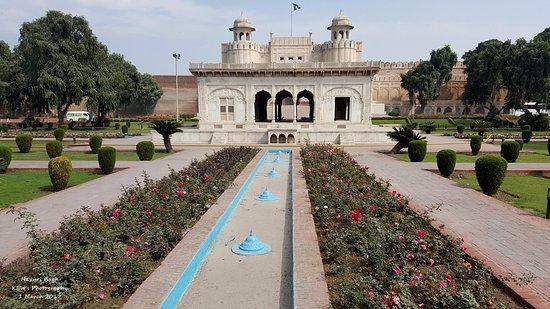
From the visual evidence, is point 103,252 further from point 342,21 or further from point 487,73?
point 487,73

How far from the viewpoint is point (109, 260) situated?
4617 mm

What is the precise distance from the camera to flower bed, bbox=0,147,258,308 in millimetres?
3916

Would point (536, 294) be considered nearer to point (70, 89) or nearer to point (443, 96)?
point (70, 89)

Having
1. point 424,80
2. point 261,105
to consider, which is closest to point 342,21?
point 261,105

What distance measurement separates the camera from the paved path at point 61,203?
6.00 m

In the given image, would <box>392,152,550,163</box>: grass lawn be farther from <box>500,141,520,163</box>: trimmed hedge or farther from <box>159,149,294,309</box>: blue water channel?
<box>159,149,294,309</box>: blue water channel

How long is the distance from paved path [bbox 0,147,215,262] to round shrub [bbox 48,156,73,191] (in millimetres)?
263

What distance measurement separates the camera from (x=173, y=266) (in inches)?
185

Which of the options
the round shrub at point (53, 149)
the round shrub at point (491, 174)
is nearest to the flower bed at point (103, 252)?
the round shrub at point (491, 174)

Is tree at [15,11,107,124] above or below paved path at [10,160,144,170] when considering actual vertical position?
above

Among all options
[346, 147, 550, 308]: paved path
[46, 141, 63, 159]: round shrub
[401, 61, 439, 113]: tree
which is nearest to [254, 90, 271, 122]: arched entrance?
[46, 141, 63, 159]: round shrub

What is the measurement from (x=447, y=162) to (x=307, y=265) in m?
8.85

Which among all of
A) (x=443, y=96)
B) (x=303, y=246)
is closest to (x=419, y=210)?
(x=303, y=246)

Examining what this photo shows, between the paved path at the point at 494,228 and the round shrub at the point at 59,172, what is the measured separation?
26.1 feet
